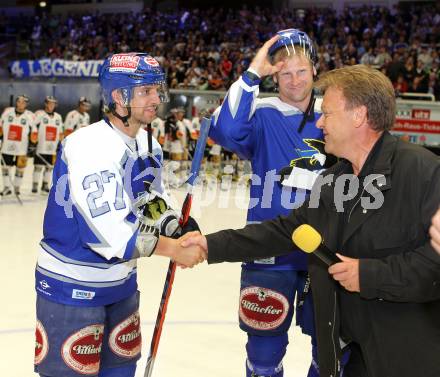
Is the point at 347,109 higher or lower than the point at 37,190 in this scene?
higher

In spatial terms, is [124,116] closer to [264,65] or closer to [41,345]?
[264,65]

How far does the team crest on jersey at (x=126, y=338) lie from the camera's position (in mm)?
3062

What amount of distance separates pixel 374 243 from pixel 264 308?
1206 mm

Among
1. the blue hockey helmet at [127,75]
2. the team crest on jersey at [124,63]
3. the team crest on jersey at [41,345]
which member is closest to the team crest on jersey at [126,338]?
the team crest on jersey at [41,345]

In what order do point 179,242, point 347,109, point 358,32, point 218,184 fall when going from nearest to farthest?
point 347,109, point 179,242, point 218,184, point 358,32

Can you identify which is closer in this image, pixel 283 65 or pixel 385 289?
pixel 385 289

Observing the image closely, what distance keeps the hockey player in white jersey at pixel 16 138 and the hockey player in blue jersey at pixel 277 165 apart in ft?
29.0

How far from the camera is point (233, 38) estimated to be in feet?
76.0

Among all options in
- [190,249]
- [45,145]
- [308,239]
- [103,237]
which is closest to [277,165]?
[190,249]

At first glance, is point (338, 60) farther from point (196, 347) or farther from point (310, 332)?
point (310, 332)

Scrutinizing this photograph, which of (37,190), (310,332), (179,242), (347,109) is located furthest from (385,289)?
(37,190)

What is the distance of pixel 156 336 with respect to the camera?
3.34m

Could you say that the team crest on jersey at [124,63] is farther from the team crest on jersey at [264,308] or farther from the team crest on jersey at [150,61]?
the team crest on jersey at [264,308]

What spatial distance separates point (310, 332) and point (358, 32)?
18012 millimetres
